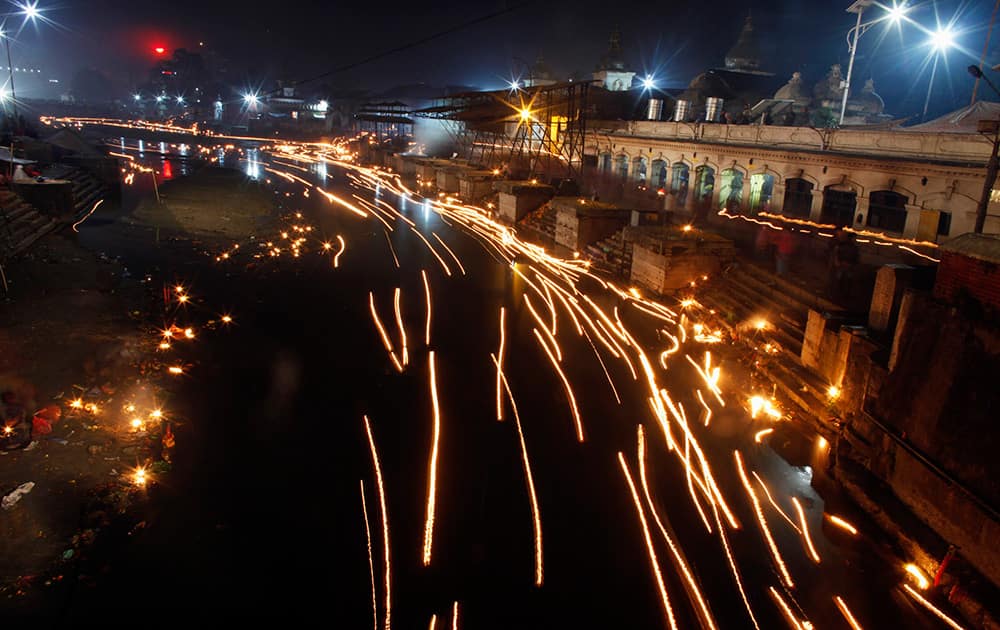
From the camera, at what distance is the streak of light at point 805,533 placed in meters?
8.24

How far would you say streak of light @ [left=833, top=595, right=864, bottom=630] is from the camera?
7066 millimetres

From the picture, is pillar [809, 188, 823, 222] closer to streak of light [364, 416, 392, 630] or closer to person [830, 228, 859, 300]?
person [830, 228, 859, 300]

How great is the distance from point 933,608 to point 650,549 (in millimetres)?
3415

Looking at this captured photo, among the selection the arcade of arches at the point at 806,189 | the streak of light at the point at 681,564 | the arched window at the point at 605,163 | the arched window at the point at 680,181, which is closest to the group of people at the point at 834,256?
the arcade of arches at the point at 806,189

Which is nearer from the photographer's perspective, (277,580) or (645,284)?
(277,580)

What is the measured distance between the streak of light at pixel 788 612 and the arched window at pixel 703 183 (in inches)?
1106

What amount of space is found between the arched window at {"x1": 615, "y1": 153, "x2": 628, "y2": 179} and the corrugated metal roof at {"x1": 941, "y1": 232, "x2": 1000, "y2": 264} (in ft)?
106

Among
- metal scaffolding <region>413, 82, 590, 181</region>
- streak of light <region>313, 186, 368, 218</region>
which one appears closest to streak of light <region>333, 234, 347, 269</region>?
streak of light <region>313, 186, 368, 218</region>

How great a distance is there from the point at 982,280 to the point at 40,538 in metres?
12.7

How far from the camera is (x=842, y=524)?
8953 mm

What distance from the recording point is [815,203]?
→ 2611 cm

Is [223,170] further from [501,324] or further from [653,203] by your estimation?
[501,324]

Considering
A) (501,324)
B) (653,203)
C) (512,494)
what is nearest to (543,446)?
(512,494)

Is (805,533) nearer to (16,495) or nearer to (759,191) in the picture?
(16,495)
